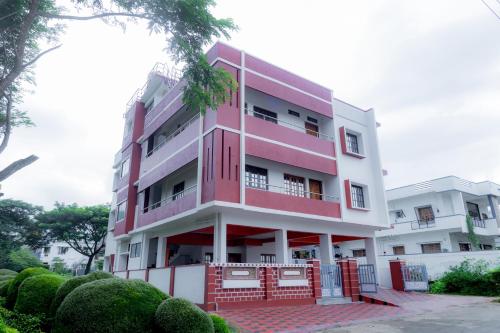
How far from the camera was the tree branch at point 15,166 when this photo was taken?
6566 mm

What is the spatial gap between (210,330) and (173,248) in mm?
15295

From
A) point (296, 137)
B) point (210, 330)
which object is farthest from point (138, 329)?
point (296, 137)

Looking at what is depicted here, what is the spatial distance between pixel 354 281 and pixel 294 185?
508cm

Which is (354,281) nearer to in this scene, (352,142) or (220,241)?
(220,241)

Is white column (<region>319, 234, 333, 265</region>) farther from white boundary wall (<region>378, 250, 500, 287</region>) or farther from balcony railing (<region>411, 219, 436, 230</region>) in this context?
balcony railing (<region>411, 219, 436, 230</region>)

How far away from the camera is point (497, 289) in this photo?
15.1 m

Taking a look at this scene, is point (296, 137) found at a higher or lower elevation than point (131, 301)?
higher

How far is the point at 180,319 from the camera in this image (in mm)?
4941

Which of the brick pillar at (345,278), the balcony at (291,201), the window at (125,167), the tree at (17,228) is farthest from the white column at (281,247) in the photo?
the tree at (17,228)

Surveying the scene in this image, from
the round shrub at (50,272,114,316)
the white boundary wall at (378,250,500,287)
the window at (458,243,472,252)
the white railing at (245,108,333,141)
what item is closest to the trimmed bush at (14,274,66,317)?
the round shrub at (50,272,114,316)

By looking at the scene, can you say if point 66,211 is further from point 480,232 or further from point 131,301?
point 480,232

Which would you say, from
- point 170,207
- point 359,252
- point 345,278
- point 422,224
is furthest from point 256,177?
point 359,252

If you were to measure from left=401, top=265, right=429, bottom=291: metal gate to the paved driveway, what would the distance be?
5885 mm

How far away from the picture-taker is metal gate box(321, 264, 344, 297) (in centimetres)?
1344
